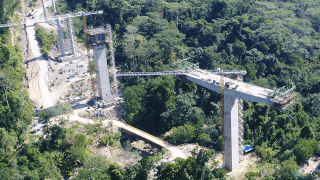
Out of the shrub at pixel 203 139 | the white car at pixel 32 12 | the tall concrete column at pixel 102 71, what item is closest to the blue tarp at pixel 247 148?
the shrub at pixel 203 139

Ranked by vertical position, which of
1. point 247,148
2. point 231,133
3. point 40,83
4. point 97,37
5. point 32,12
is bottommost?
point 247,148

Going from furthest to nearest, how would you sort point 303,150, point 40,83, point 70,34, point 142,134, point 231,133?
point 70,34 < point 40,83 < point 142,134 < point 303,150 < point 231,133

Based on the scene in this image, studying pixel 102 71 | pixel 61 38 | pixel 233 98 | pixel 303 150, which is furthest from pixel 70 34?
pixel 303 150

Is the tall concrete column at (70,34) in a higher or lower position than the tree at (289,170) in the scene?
higher

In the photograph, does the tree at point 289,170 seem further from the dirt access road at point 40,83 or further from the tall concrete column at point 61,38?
the tall concrete column at point 61,38

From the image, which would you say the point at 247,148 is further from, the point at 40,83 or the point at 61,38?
the point at 61,38

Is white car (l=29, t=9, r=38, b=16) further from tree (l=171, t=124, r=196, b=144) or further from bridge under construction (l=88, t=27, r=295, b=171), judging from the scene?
tree (l=171, t=124, r=196, b=144)

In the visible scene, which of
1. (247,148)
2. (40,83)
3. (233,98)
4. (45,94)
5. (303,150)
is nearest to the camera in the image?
(233,98)
